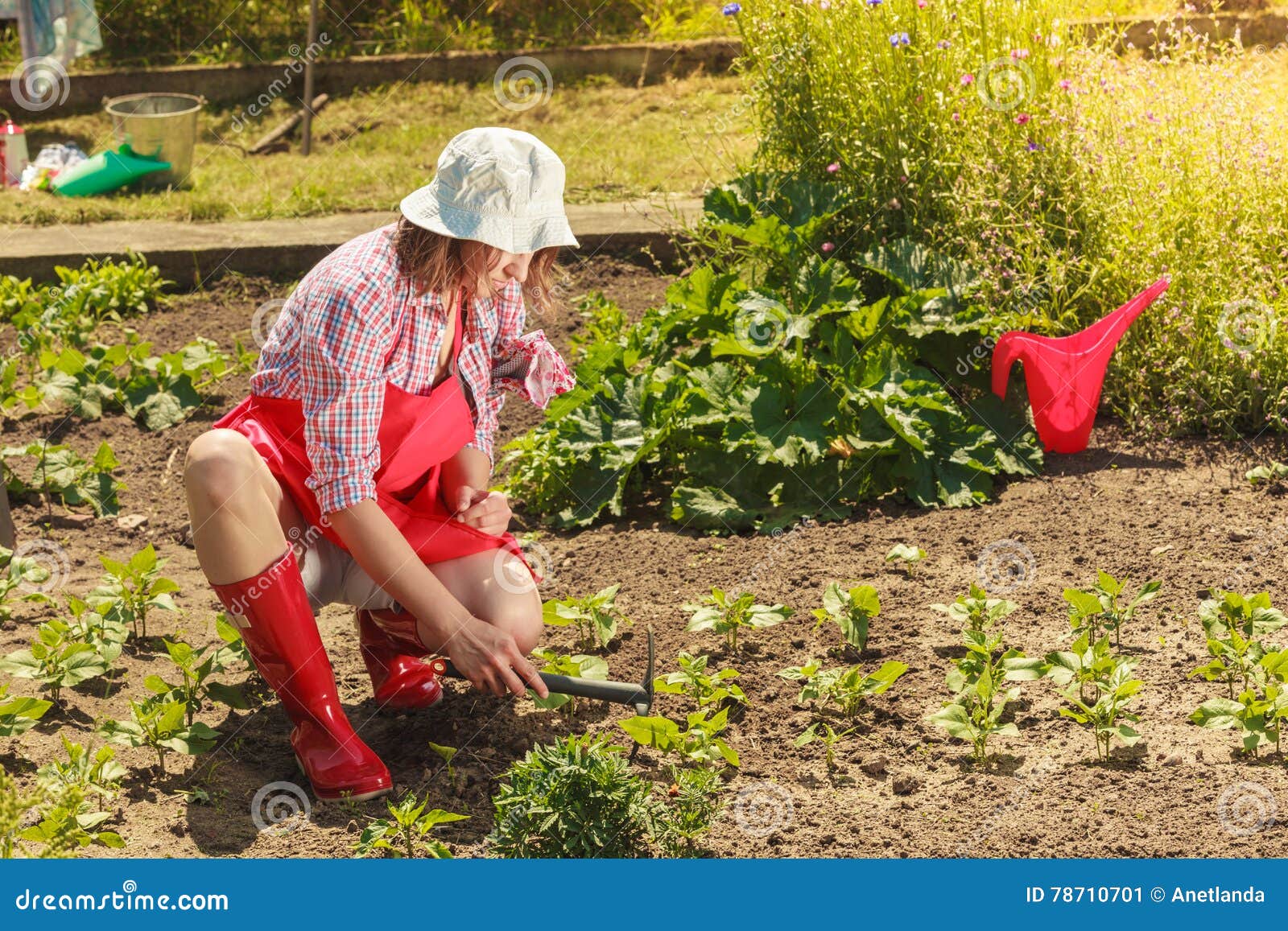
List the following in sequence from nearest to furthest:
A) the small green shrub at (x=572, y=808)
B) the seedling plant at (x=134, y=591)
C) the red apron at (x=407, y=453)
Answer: the small green shrub at (x=572, y=808)
the red apron at (x=407, y=453)
the seedling plant at (x=134, y=591)

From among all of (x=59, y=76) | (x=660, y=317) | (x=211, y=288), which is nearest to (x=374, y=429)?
(x=660, y=317)

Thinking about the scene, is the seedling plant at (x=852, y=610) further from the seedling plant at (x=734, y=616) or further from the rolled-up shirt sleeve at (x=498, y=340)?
the rolled-up shirt sleeve at (x=498, y=340)

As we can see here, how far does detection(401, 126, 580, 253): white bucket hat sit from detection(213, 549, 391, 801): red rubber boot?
2.26 feet

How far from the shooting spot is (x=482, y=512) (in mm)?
2863

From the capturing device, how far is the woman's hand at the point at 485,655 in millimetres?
2467
